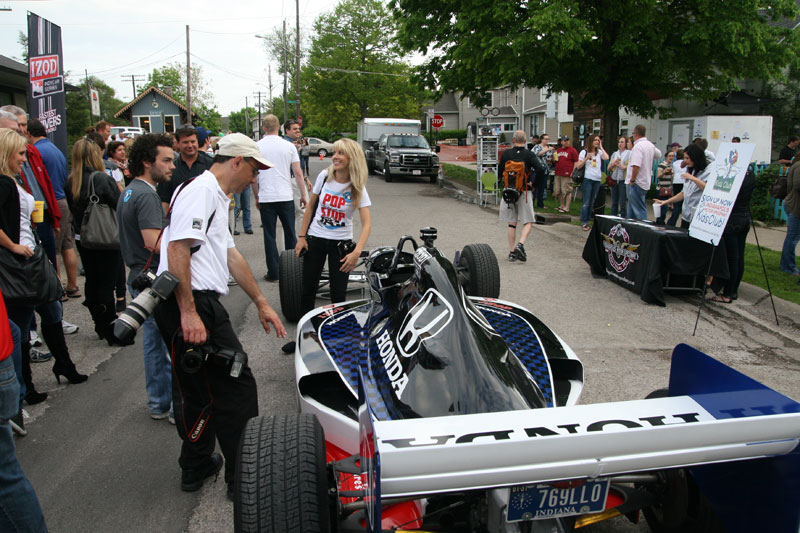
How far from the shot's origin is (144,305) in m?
2.80

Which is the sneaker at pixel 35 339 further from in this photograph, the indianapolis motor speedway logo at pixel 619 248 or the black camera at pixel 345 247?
the indianapolis motor speedway logo at pixel 619 248

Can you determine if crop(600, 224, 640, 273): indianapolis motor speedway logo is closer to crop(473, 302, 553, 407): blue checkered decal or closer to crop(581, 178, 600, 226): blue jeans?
crop(473, 302, 553, 407): blue checkered decal

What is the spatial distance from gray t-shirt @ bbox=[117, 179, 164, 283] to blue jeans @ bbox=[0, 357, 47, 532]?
1.58 m

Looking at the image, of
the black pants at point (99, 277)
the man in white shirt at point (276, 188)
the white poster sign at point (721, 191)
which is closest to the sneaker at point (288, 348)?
the black pants at point (99, 277)

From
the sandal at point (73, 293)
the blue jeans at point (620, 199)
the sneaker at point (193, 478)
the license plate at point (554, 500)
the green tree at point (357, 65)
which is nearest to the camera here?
the license plate at point (554, 500)

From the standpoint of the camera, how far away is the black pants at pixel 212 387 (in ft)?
10.1

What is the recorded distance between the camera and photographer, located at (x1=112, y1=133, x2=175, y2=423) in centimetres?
400

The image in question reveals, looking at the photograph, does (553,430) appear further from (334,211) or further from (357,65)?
(357,65)

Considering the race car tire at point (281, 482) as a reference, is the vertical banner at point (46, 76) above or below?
above

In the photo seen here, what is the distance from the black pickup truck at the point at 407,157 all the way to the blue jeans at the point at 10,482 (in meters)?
20.4

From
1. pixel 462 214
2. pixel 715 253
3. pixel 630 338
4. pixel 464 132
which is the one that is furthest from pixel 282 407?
pixel 464 132

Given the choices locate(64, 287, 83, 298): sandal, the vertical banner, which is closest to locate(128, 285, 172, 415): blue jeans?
locate(64, 287, 83, 298): sandal

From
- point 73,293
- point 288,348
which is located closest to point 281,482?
point 288,348

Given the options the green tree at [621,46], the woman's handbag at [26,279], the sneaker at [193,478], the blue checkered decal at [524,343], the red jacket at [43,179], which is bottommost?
the sneaker at [193,478]
